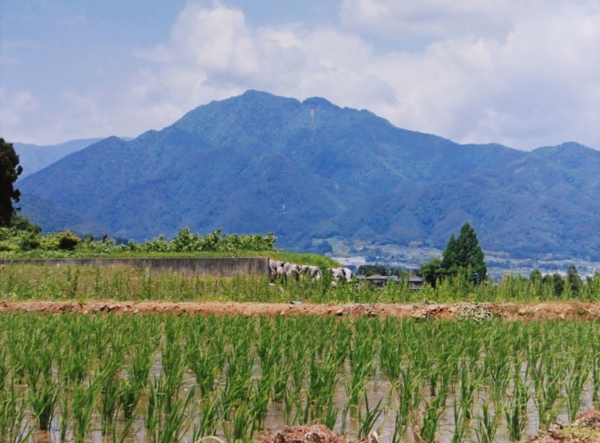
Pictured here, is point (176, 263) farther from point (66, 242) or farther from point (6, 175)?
point (6, 175)

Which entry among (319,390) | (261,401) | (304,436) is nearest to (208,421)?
(261,401)

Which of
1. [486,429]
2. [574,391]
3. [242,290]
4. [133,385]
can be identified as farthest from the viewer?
[242,290]

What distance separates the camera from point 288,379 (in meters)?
7.23

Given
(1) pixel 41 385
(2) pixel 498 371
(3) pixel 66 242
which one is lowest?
(2) pixel 498 371

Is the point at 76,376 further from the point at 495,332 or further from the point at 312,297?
the point at 312,297

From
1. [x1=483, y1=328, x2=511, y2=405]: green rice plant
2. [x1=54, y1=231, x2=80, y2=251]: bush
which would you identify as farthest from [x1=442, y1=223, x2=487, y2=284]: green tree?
[x1=483, y1=328, x2=511, y2=405]: green rice plant

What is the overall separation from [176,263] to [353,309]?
7.41m

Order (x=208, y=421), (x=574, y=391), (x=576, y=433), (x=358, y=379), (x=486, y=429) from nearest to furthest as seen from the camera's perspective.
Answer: (x=576, y=433) < (x=208, y=421) < (x=486, y=429) < (x=358, y=379) < (x=574, y=391)

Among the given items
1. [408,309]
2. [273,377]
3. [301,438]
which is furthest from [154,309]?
[301,438]

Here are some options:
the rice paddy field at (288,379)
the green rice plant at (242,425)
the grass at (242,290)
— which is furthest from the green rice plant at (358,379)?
the grass at (242,290)

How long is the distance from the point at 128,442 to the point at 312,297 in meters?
9.75

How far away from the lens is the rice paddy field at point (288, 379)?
5113mm

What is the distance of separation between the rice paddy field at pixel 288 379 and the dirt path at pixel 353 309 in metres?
0.23

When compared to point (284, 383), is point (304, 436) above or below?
above
